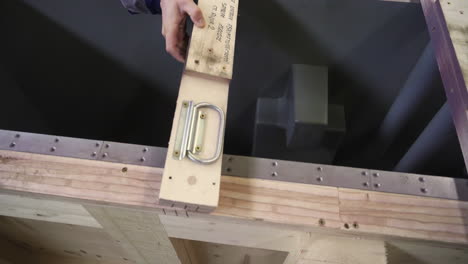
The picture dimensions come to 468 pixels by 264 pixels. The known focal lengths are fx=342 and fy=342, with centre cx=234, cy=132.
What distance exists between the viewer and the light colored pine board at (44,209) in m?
0.61

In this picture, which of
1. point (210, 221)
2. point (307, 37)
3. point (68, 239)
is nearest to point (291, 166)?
point (210, 221)

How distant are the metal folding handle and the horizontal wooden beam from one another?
70mm

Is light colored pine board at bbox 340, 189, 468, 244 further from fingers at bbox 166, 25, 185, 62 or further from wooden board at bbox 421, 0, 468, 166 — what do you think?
fingers at bbox 166, 25, 185, 62

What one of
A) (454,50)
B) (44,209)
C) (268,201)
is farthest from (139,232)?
(454,50)

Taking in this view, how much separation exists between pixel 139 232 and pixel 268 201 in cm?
29

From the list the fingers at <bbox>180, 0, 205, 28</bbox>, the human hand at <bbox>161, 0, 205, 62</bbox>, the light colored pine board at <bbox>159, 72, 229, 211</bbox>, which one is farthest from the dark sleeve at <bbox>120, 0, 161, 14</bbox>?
the light colored pine board at <bbox>159, 72, 229, 211</bbox>

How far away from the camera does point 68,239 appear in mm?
945

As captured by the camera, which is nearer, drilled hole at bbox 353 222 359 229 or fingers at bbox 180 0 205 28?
drilled hole at bbox 353 222 359 229

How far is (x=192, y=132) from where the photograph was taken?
0.52m

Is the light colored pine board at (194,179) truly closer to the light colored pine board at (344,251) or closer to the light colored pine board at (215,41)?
the light colored pine board at (215,41)

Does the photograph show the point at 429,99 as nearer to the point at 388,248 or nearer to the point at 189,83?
the point at 388,248

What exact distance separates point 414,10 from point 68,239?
1107 mm

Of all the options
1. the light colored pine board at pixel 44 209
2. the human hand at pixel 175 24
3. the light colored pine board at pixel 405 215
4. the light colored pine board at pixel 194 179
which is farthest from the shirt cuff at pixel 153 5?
the light colored pine board at pixel 405 215

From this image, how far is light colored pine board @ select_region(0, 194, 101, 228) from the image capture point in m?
0.61
